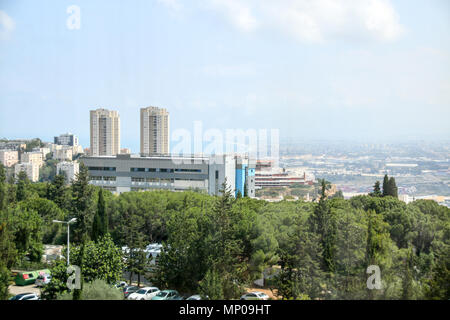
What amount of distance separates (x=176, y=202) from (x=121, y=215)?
4.84 ft

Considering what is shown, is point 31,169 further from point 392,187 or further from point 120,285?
point 392,187

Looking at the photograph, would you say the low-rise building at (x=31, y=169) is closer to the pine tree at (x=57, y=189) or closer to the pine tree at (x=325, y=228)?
the pine tree at (x=57, y=189)

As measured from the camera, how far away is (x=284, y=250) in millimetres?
6195

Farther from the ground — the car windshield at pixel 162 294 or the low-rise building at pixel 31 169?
the low-rise building at pixel 31 169

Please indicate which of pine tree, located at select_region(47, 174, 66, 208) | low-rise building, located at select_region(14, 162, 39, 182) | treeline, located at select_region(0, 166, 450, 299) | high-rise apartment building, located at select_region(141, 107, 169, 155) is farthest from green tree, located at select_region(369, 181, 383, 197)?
low-rise building, located at select_region(14, 162, 39, 182)

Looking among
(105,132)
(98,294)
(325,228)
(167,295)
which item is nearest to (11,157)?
(105,132)

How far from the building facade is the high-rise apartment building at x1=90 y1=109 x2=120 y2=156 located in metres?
2.82

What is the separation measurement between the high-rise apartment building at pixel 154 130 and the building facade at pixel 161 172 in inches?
73.1

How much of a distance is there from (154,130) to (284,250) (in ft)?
48.2

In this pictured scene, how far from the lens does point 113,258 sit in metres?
6.30

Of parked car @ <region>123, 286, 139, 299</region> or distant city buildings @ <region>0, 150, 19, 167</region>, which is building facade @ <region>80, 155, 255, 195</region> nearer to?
distant city buildings @ <region>0, 150, 19, 167</region>

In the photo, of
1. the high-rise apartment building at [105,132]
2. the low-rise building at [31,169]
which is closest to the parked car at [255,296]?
the high-rise apartment building at [105,132]

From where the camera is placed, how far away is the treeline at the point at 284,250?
5613mm

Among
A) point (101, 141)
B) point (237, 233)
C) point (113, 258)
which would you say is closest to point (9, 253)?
point (113, 258)
